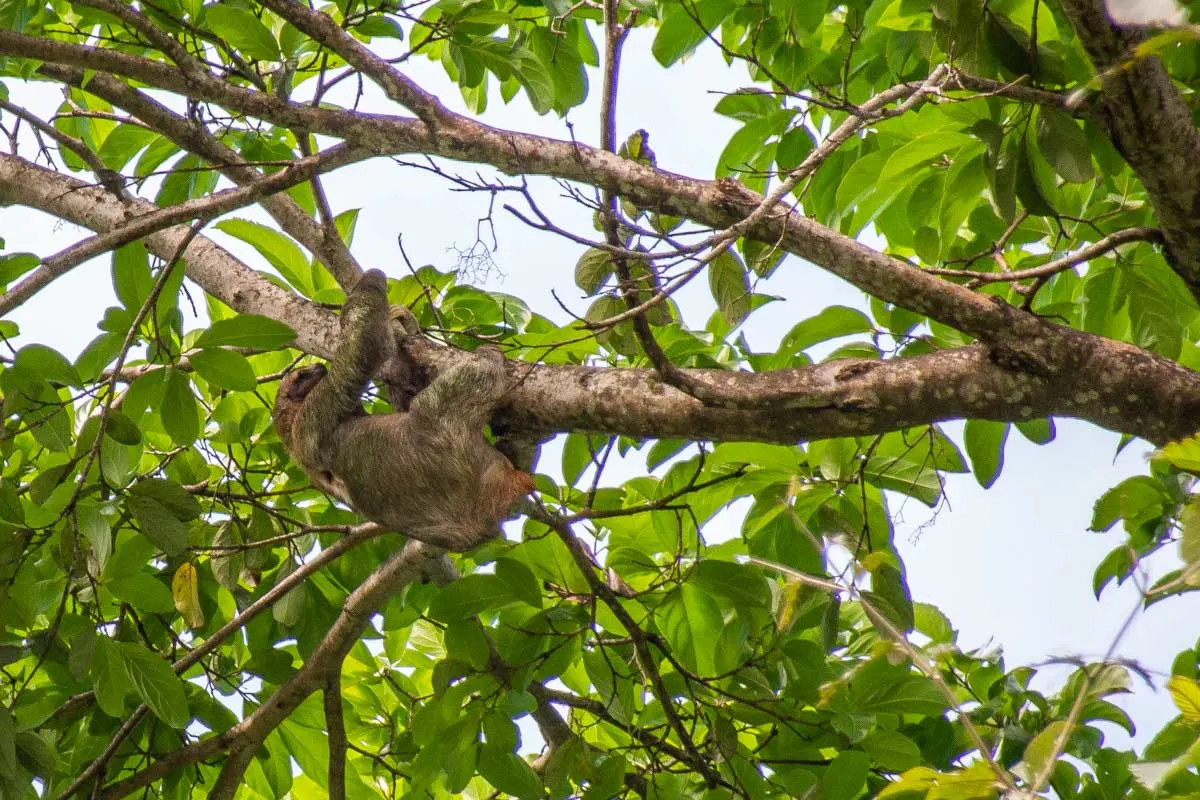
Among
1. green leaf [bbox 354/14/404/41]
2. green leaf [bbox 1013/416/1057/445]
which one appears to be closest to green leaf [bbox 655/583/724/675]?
green leaf [bbox 1013/416/1057/445]

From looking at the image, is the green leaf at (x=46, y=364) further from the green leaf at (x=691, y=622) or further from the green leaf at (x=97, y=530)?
the green leaf at (x=691, y=622)

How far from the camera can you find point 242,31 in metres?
3.59

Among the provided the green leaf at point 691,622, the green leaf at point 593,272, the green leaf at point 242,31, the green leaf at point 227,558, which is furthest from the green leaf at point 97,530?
the green leaf at point 691,622

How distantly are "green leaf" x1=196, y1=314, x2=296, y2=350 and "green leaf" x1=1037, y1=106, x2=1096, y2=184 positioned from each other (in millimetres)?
2622

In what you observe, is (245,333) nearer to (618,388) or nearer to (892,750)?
(618,388)

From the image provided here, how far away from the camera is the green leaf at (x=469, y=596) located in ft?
13.2

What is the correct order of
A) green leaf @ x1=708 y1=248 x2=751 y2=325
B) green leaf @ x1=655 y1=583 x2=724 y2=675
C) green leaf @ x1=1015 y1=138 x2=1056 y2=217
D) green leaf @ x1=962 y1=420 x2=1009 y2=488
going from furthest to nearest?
green leaf @ x1=655 y1=583 x2=724 y2=675 → green leaf @ x1=962 y1=420 x2=1009 y2=488 → green leaf @ x1=708 y1=248 x2=751 y2=325 → green leaf @ x1=1015 y1=138 x2=1056 y2=217

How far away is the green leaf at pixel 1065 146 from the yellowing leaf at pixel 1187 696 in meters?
1.79

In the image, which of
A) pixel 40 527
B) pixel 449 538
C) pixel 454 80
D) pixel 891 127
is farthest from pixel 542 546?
pixel 454 80

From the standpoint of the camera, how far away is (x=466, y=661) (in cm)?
420

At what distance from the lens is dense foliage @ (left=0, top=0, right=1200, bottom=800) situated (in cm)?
308

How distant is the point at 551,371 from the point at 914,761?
2116 millimetres

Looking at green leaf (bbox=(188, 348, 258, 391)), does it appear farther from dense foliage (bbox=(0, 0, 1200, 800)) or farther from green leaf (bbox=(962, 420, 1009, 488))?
green leaf (bbox=(962, 420, 1009, 488))

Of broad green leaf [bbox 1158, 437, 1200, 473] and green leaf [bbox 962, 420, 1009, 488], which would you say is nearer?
broad green leaf [bbox 1158, 437, 1200, 473]
